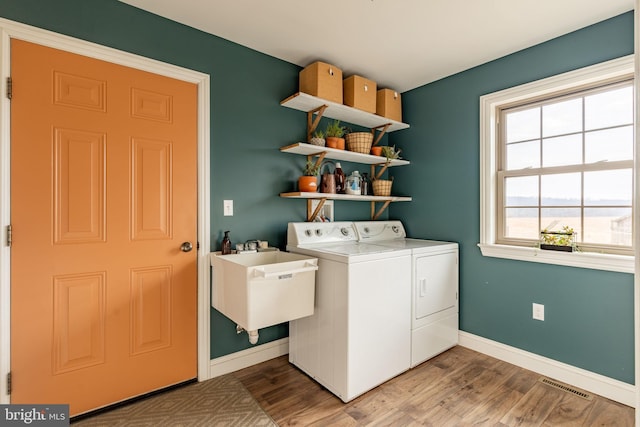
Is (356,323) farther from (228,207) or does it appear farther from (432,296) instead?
(228,207)

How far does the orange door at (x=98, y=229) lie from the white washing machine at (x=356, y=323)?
83cm

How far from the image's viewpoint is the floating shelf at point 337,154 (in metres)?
2.38

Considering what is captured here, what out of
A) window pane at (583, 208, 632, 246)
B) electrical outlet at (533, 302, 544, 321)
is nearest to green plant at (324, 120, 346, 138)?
window pane at (583, 208, 632, 246)

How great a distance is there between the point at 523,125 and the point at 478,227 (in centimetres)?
87

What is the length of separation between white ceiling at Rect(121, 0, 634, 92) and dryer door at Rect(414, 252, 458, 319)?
62.2 inches

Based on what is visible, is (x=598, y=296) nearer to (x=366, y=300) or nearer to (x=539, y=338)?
(x=539, y=338)

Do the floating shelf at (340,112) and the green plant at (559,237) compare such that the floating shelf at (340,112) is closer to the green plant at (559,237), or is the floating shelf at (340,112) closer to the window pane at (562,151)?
the window pane at (562,151)

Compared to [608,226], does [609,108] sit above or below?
above

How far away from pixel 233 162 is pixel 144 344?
1313 millimetres

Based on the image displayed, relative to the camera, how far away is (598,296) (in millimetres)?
1982

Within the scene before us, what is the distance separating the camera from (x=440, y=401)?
1.90 meters

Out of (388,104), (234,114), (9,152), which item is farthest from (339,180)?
(9,152)

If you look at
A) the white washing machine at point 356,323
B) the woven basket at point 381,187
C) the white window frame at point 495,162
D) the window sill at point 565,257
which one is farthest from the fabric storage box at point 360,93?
the window sill at point 565,257

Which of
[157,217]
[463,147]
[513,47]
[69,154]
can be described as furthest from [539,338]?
[69,154]
